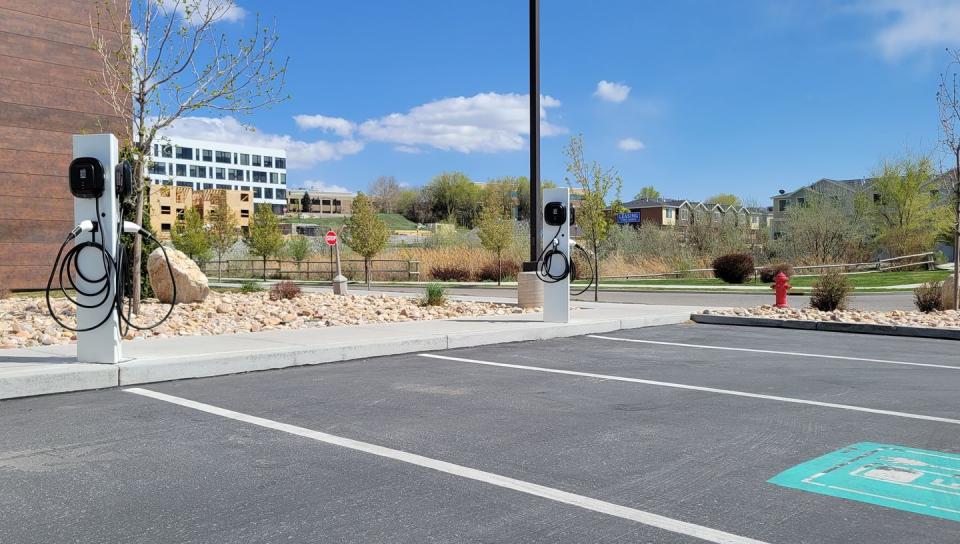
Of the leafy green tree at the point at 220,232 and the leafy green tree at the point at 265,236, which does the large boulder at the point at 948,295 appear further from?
the leafy green tree at the point at 220,232

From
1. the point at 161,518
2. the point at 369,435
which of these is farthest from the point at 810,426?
the point at 161,518

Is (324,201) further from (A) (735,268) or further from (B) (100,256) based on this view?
(B) (100,256)

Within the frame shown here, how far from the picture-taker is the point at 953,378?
27.3 ft

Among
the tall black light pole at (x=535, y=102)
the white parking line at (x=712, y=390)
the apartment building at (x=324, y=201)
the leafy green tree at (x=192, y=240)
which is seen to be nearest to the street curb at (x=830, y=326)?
the tall black light pole at (x=535, y=102)

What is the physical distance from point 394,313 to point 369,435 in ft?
30.1

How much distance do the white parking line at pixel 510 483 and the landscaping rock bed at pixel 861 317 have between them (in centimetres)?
1072

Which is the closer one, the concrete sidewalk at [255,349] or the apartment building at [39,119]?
the concrete sidewalk at [255,349]

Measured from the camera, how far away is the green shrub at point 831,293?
16.3 meters

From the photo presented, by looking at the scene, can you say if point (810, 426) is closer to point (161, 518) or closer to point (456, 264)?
point (161, 518)

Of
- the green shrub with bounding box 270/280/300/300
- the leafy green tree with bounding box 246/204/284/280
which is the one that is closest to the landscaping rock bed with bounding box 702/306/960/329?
the green shrub with bounding box 270/280/300/300

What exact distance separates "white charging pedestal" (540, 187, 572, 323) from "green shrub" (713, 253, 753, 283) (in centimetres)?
2286

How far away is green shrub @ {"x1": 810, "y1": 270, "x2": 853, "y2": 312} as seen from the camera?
16.3m

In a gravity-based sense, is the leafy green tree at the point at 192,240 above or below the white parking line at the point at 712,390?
above

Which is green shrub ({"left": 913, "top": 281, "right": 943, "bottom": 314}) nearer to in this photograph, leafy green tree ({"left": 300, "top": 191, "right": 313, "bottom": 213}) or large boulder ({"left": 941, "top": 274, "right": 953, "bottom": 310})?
large boulder ({"left": 941, "top": 274, "right": 953, "bottom": 310})
